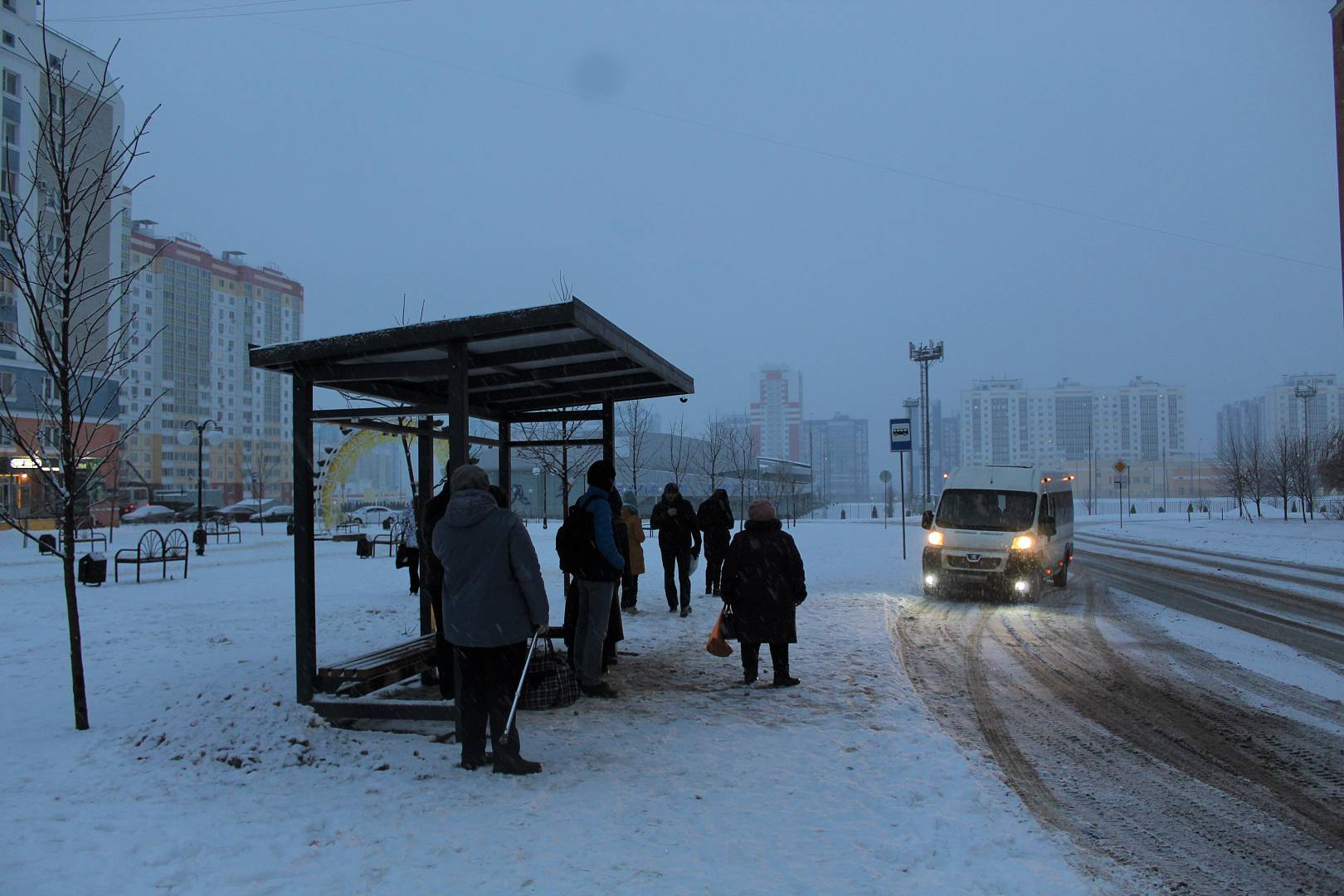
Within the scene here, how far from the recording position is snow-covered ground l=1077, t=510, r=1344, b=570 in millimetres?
24250

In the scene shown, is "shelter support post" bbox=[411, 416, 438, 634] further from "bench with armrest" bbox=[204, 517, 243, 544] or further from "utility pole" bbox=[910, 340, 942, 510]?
"utility pole" bbox=[910, 340, 942, 510]

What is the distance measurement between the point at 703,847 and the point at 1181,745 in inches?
161

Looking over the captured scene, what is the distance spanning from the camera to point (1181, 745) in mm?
6086

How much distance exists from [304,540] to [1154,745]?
6568 millimetres

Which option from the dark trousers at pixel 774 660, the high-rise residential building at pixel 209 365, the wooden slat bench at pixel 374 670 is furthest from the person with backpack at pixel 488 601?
the high-rise residential building at pixel 209 365

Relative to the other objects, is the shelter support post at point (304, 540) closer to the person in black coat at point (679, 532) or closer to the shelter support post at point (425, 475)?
the shelter support post at point (425, 475)

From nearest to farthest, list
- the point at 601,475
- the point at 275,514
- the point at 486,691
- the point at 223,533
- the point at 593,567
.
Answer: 1. the point at 486,691
2. the point at 593,567
3. the point at 601,475
4. the point at 223,533
5. the point at 275,514

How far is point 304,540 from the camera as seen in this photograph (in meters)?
6.53

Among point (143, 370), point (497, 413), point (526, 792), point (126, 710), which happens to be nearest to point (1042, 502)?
point (497, 413)

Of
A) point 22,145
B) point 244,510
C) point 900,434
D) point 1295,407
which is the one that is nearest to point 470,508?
point 900,434

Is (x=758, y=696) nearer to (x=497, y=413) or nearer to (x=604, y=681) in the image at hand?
(x=604, y=681)

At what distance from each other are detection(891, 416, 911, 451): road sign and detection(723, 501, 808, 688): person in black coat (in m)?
13.3

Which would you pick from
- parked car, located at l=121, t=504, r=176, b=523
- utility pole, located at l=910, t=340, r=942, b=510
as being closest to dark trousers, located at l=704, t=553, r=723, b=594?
utility pole, located at l=910, t=340, r=942, b=510

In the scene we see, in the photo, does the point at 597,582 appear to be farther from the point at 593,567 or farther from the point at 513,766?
the point at 513,766
